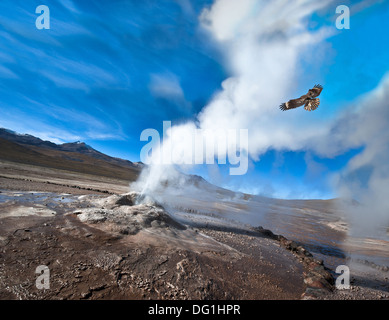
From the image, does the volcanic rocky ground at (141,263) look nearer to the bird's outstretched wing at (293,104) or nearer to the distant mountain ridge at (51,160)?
the bird's outstretched wing at (293,104)

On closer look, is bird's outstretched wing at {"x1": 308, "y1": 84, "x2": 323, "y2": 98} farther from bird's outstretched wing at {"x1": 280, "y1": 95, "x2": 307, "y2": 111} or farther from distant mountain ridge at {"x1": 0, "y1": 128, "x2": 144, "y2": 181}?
distant mountain ridge at {"x1": 0, "y1": 128, "x2": 144, "y2": 181}

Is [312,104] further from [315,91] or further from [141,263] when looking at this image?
[141,263]

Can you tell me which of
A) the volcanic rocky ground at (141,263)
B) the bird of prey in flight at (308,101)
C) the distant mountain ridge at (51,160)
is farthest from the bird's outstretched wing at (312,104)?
the distant mountain ridge at (51,160)


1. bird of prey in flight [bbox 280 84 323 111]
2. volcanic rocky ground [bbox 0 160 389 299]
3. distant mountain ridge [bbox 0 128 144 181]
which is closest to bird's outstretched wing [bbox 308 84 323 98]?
bird of prey in flight [bbox 280 84 323 111]

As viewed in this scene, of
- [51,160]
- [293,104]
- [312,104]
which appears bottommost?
[312,104]

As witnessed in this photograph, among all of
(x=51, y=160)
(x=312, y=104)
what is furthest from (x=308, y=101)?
(x=51, y=160)

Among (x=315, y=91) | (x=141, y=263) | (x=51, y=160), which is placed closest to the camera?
(x=141, y=263)

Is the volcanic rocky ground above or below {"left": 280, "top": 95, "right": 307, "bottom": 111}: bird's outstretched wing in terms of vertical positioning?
below
